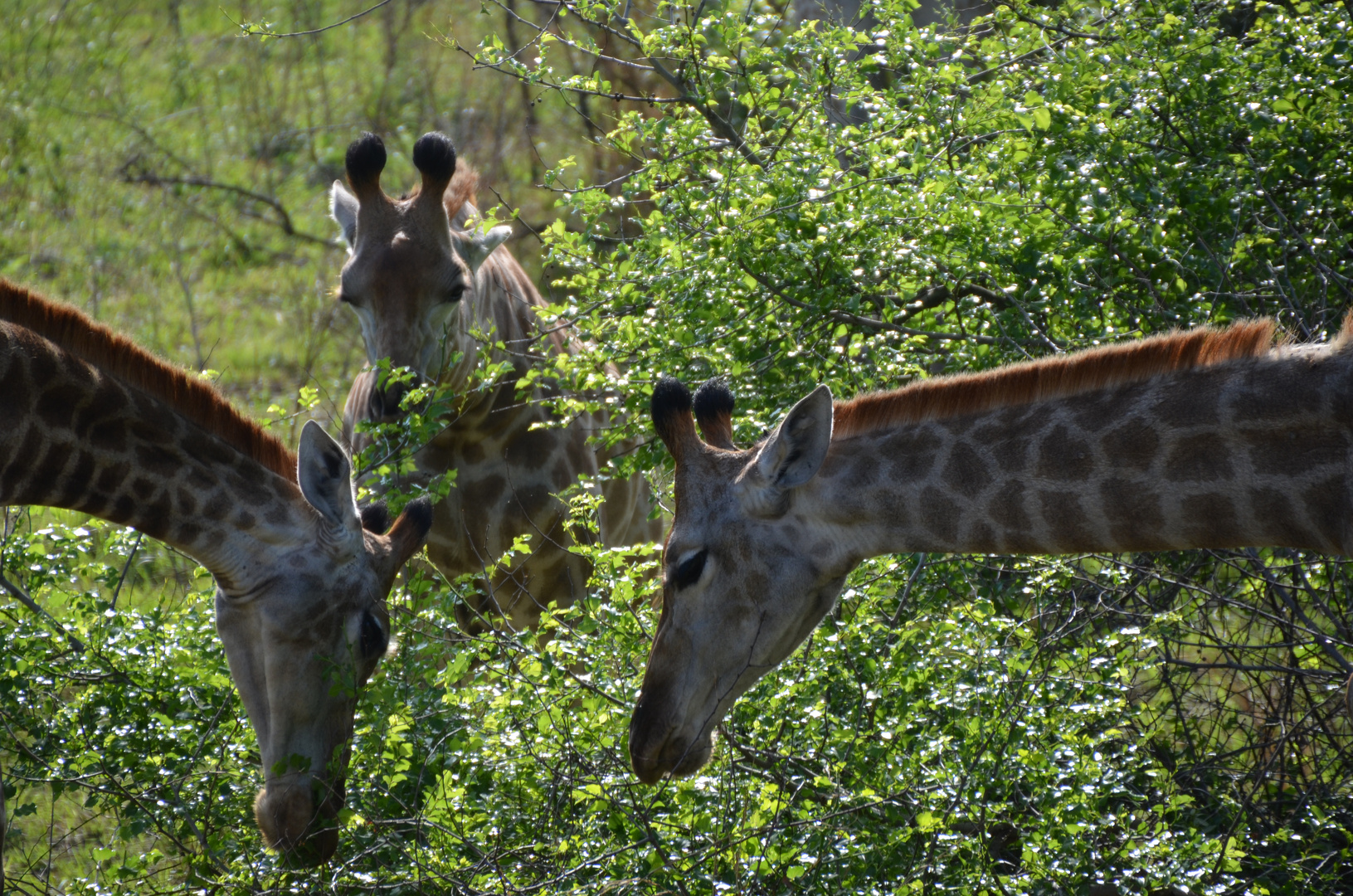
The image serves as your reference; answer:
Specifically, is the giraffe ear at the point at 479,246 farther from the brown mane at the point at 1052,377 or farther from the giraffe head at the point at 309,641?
the brown mane at the point at 1052,377

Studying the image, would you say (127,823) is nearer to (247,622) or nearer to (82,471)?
(247,622)

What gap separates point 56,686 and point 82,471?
0.93m

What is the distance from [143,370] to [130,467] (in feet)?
1.05

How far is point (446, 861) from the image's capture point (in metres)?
3.69

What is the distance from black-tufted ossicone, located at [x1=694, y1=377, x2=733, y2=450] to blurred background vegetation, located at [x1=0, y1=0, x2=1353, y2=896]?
54 centimetres

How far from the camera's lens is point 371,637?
14.4 feet

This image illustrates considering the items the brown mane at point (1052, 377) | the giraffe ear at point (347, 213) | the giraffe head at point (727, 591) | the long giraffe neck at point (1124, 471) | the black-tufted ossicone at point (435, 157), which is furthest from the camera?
the giraffe ear at point (347, 213)

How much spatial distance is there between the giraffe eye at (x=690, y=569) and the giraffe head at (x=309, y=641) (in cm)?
115

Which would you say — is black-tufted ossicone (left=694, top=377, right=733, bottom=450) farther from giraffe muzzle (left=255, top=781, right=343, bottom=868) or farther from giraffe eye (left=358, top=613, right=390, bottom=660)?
giraffe muzzle (left=255, top=781, right=343, bottom=868)

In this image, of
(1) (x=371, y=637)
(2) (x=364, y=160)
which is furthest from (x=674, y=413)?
(2) (x=364, y=160)

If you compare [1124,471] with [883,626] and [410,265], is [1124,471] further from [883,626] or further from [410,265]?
[410,265]

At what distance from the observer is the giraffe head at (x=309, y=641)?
400 cm

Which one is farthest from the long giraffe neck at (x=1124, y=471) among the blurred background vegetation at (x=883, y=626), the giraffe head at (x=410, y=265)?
the giraffe head at (x=410, y=265)

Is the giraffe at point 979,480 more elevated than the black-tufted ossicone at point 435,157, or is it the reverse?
the black-tufted ossicone at point 435,157
